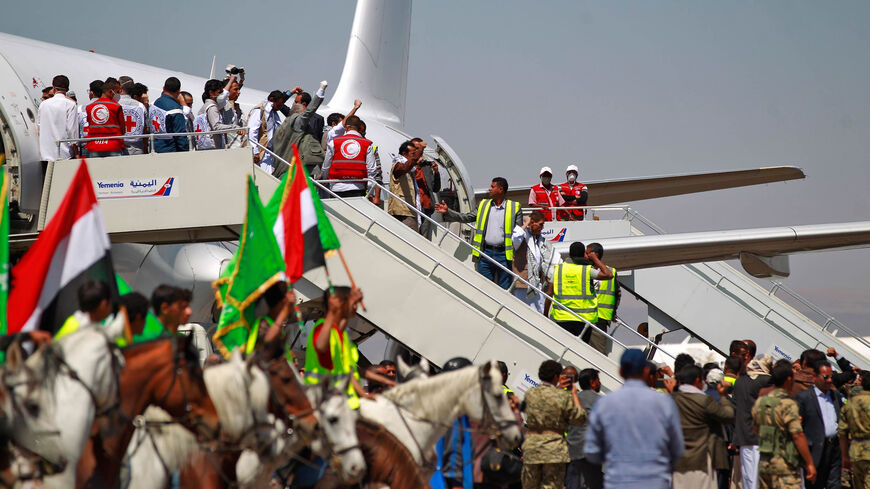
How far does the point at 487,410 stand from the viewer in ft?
23.4

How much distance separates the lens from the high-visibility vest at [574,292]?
12.5 m

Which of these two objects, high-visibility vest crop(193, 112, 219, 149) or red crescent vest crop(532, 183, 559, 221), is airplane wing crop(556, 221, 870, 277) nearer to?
red crescent vest crop(532, 183, 559, 221)

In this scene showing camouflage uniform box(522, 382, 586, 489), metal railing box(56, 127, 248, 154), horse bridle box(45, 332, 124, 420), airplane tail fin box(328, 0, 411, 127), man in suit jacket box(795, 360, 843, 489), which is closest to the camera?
horse bridle box(45, 332, 124, 420)

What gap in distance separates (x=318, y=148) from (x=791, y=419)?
6.25 metres

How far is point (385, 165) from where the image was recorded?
1997 cm

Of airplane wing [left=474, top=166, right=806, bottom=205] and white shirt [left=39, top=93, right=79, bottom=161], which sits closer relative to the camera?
white shirt [left=39, top=93, right=79, bottom=161]

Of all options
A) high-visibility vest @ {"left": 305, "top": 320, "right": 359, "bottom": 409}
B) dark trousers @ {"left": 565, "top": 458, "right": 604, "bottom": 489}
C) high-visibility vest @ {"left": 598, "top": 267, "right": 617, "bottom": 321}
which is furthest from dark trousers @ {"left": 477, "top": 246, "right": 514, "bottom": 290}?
high-visibility vest @ {"left": 305, "top": 320, "right": 359, "bottom": 409}

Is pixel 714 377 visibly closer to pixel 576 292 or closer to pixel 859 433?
pixel 859 433

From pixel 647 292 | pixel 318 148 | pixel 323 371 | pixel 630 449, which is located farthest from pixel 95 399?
pixel 647 292

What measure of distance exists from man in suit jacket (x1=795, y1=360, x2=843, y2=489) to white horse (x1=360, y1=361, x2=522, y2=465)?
4313mm

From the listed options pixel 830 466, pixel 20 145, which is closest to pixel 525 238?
pixel 830 466

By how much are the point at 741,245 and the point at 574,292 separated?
6.06 m

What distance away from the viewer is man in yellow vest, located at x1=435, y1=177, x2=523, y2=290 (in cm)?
1282

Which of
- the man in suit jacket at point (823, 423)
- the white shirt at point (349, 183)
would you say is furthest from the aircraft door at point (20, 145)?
the man in suit jacket at point (823, 423)
